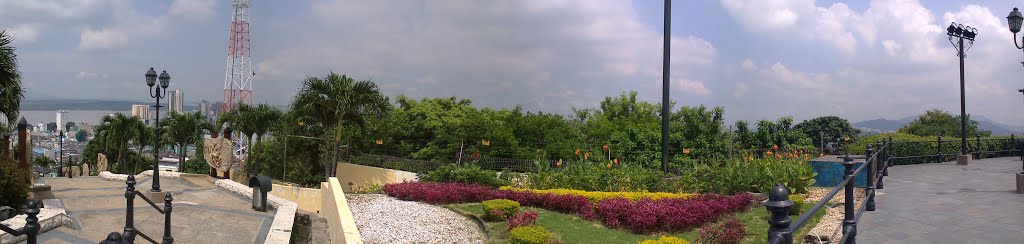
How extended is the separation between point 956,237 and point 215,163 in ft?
64.7

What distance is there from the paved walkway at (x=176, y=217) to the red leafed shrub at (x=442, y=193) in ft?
10.3

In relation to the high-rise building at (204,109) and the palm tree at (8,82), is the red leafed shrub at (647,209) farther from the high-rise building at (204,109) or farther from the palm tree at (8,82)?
the high-rise building at (204,109)

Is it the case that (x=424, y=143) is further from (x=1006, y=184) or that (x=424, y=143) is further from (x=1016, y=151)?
(x=1016, y=151)

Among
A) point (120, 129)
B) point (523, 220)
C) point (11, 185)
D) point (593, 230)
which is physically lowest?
point (593, 230)

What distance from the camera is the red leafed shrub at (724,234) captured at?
25.7 feet

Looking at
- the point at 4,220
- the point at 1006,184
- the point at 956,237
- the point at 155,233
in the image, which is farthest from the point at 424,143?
the point at 956,237

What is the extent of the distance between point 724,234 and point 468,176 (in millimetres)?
8881

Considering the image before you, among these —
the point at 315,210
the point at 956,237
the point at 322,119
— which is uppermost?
the point at 322,119

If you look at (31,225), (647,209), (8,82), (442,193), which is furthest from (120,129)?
(31,225)

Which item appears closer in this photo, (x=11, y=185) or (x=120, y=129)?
(x=11, y=185)

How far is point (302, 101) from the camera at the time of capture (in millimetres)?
18578

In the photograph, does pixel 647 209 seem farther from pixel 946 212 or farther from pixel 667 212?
pixel 946 212

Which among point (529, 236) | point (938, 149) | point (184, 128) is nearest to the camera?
point (529, 236)

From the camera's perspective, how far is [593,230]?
32.8 ft
